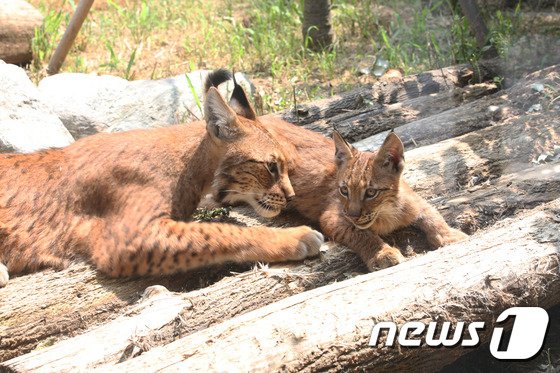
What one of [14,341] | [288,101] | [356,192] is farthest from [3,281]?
[288,101]

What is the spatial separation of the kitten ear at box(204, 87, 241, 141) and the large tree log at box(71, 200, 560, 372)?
1744mm

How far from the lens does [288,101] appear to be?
976cm

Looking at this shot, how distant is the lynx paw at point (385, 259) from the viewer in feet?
18.7

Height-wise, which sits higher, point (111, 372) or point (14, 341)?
point (111, 372)

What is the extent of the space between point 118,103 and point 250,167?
3.24m

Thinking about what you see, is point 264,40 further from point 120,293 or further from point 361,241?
point 120,293

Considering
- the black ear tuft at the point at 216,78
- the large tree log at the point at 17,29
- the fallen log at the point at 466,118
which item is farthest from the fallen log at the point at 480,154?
the large tree log at the point at 17,29

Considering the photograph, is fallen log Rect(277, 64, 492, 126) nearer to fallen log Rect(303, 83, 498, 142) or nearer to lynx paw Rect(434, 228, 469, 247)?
fallen log Rect(303, 83, 498, 142)

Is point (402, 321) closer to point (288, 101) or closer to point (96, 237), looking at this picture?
point (96, 237)

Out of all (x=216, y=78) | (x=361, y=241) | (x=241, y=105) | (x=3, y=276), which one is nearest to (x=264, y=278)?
(x=361, y=241)

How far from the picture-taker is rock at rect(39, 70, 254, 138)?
8992 mm

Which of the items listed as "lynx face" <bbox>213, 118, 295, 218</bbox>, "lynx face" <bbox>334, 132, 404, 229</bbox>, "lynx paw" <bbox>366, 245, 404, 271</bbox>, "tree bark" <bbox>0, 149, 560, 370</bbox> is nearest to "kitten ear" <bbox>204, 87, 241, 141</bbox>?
"lynx face" <bbox>213, 118, 295, 218</bbox>

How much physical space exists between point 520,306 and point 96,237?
2.96 metres

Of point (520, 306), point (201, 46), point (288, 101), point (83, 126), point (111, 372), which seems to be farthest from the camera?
point (201, 46)
